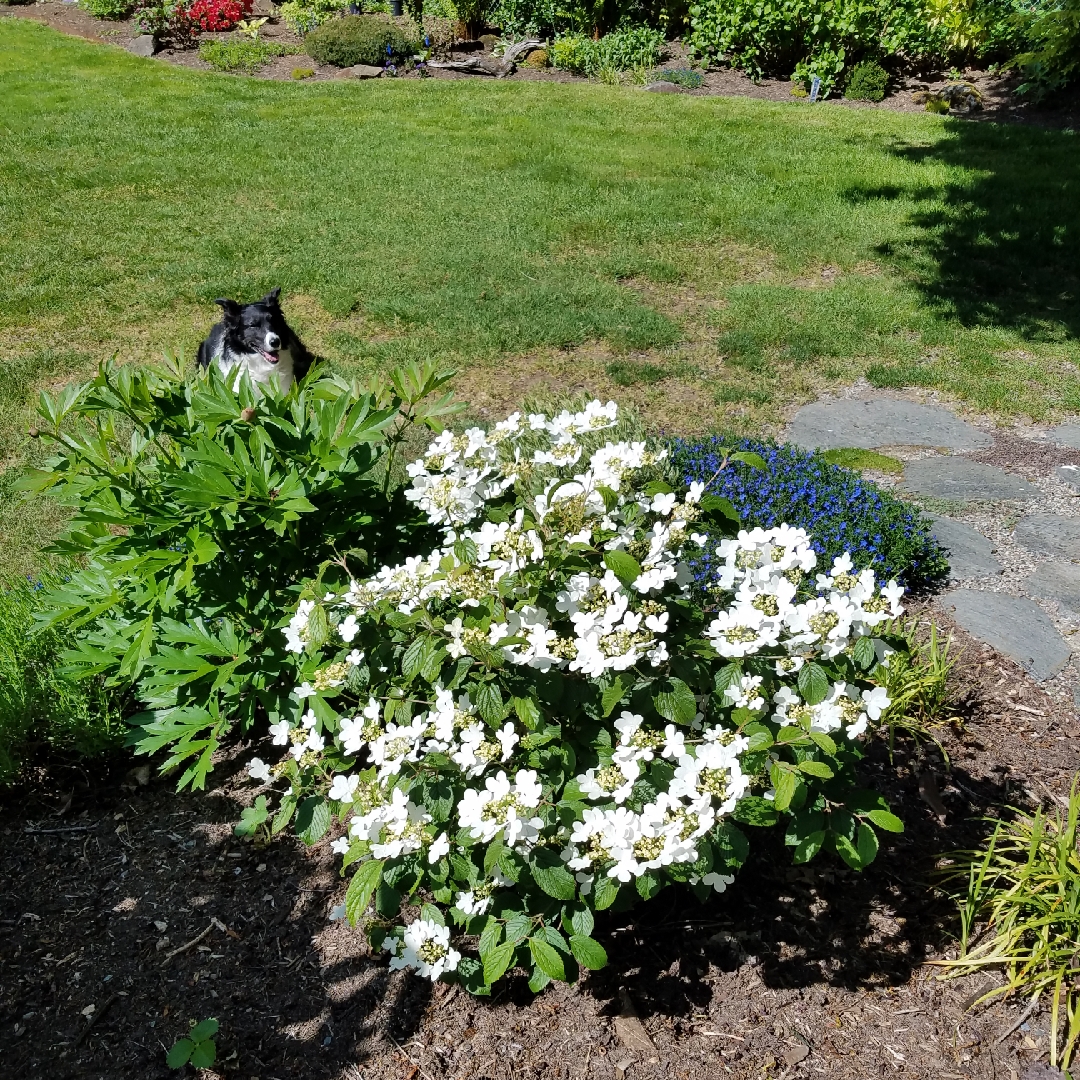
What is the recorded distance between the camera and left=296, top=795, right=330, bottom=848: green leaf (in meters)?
2.34

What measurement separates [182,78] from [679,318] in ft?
31.1

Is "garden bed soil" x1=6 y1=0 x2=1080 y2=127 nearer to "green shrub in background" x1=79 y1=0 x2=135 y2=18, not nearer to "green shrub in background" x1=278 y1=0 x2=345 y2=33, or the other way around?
"green shrub in background" x1=278 y1=0 x2=345 y2=33

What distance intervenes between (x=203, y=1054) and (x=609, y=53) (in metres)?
13.7

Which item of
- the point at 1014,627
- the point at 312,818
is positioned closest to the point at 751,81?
the point at 1014,627

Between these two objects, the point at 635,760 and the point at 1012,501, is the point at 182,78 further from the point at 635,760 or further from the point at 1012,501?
the point at 635,760

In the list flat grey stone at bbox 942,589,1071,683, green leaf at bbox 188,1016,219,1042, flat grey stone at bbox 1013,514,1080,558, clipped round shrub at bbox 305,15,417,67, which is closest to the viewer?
green leaf at bbox 188,1016,219,1042

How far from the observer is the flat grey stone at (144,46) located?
14.0 meters

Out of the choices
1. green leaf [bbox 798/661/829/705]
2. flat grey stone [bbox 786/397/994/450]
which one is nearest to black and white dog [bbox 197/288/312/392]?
flat grey stone [bbox 786/397/994/450]

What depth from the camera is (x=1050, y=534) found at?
4629mm

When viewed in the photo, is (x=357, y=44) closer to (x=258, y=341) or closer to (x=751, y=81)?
(x=751, y=81)

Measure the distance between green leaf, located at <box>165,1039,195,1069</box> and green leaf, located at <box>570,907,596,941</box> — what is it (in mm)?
1060

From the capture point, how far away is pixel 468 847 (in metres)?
2.18

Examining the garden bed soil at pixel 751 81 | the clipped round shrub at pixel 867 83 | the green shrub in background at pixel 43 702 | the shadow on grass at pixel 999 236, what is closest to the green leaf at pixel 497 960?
the green shrub in background at pixel 43 702

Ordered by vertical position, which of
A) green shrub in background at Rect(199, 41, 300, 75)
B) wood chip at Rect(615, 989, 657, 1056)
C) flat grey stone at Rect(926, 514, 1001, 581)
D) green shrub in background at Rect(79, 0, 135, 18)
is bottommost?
wood chip at Rect(615, 989, 657, 1056)
